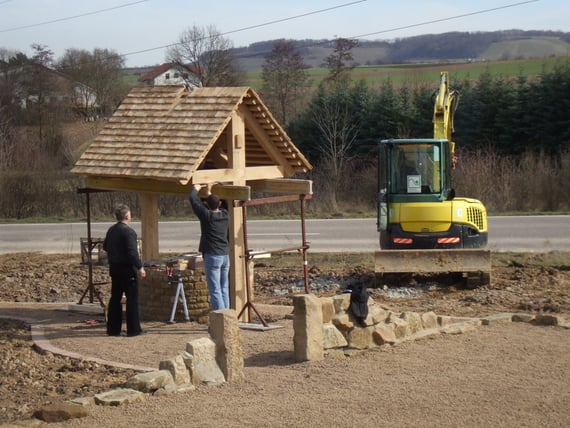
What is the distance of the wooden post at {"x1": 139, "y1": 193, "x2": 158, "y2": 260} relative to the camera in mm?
13992

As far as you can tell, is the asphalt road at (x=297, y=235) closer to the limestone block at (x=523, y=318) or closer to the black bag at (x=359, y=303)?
the limestone block at (x=523, y=318)

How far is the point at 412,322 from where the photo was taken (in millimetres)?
11141

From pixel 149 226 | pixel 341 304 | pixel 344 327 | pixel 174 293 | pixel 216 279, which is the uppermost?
pixel 149 226

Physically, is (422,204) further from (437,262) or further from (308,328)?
(308,328)

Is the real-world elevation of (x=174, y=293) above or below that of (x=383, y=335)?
above

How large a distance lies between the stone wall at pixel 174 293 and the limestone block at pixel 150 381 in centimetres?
405

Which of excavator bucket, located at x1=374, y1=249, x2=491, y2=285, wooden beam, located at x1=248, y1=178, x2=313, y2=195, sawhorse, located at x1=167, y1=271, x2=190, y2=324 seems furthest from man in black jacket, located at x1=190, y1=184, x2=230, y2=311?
excavator bucket, located at x1=374, y1=249, x2=491, y2=285

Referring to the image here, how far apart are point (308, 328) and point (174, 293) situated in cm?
371

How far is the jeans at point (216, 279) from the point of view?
12.0 meters

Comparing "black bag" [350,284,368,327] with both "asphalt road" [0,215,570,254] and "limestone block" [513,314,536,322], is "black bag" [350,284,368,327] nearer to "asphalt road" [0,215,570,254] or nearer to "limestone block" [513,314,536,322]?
"limestone block" [513,314,536,322]

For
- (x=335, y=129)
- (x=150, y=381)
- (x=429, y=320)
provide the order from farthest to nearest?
(x=335, y=129), (x=429, y=320), (x=150, y=381)

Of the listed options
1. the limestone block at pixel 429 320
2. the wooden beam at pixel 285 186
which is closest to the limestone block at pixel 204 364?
the limestone block at pixel 429 320

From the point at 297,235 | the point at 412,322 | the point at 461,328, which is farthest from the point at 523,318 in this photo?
the point at 297,235

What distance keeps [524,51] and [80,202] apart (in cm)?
9064
